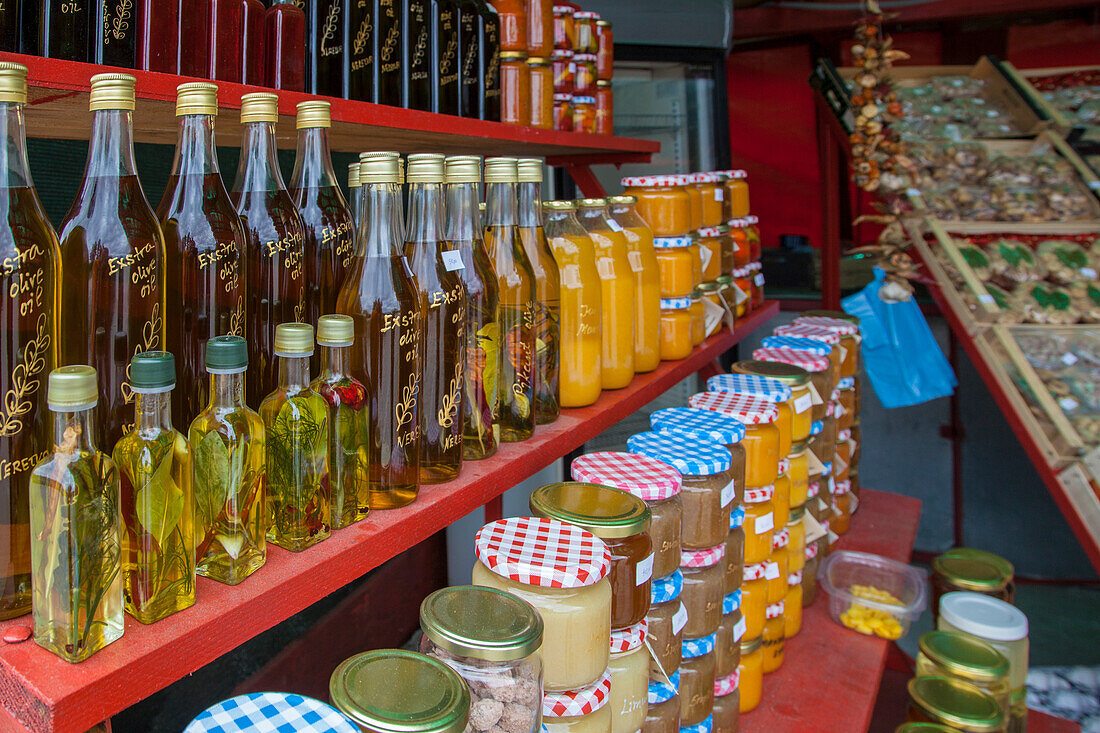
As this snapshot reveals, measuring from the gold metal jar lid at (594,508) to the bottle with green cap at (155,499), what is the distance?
0.44 meters

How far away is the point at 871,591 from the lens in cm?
196

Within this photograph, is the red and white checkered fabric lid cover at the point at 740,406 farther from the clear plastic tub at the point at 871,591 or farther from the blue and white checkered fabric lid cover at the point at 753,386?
the clear plastic tub at the point at 871,591

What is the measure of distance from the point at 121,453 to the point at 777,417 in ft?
3.93

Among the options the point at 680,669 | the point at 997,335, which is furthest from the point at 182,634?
the point at 997,335

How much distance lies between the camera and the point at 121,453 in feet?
2.08

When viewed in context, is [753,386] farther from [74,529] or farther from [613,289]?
[74,529]

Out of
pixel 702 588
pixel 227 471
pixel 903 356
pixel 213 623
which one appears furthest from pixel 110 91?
pixel 903 356

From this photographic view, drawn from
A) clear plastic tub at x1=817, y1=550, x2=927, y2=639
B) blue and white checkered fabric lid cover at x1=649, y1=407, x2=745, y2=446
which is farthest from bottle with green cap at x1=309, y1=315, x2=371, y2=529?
clear plastic tub at x1=817, y1=550, x2=927, y2=639

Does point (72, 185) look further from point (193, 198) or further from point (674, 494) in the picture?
point (674, 494)

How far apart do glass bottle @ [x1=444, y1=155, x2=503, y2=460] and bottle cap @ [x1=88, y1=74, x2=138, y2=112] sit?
16.8 inches

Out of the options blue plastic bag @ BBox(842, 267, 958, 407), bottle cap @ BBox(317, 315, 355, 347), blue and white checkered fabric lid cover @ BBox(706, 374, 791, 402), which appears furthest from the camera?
blue plastic bag @ BBox(842, 267, 958, 407)

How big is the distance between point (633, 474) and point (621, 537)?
0.55 ft

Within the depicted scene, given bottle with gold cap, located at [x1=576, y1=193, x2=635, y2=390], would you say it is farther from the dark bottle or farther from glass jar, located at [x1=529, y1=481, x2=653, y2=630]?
the dark bottle

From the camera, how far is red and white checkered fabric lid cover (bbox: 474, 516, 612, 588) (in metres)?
0.81
